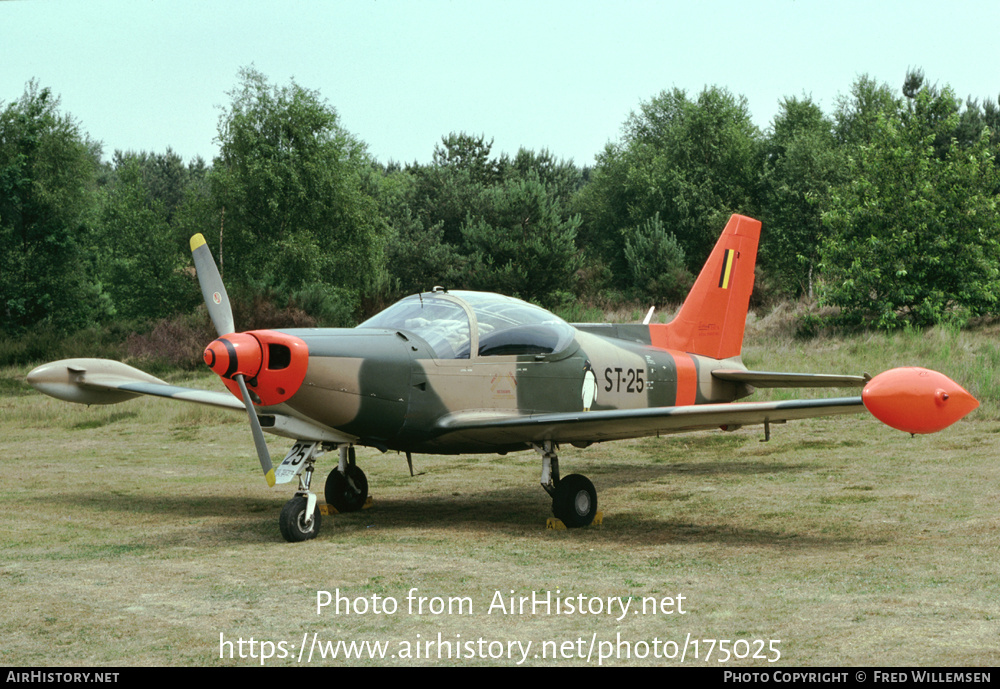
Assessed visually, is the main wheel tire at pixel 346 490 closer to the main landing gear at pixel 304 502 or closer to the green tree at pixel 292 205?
the main landing gear at pixel 304 502

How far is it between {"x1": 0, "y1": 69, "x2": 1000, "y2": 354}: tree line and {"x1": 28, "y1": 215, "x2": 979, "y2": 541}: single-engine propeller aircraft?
1824cm

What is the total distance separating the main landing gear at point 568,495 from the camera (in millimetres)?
9406

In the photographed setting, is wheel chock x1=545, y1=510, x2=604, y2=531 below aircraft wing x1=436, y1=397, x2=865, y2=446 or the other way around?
below

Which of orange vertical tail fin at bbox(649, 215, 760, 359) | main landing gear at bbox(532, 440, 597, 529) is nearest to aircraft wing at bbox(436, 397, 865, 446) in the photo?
main landing gear at bbox(532, 440, 597, 529)

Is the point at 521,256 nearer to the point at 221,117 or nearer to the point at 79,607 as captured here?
the point at 221,117

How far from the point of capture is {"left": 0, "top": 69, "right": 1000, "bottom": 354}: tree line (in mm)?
27406

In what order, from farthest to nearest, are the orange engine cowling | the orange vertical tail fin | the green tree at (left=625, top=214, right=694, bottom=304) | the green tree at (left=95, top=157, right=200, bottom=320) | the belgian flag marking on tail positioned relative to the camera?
the green tree at (left=625, top=214, right=694, bottom=304), the green tree at (left=95, top=157, right=200, bottom=320), the belgian flag marking on tail, the orange vertical tail fin, the orange engine cowling

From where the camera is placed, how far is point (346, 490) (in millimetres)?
10445

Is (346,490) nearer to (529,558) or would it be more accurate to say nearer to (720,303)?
(529,558)

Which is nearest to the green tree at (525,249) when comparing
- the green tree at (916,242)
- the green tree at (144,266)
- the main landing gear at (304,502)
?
the green tree at (144,266)

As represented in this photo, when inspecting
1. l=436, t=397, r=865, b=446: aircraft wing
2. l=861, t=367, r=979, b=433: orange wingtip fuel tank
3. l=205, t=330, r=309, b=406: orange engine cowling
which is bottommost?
l=436, t=397, r=865, b=446: aircraft wing

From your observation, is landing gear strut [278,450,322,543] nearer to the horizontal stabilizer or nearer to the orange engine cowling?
the orange engine cowling

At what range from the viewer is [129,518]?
1002 cm

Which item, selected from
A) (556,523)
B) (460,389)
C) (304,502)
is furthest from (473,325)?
(304,502)
